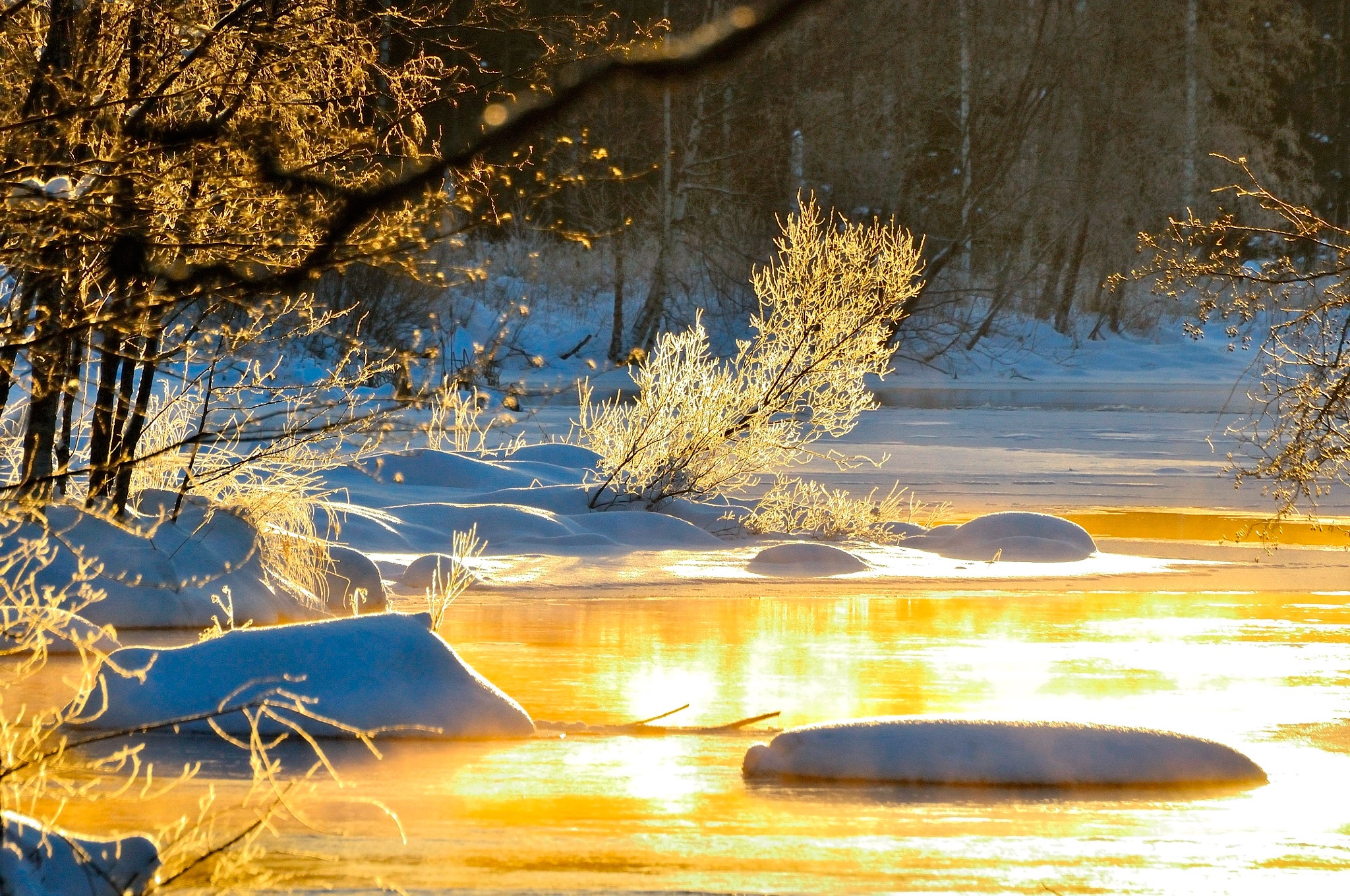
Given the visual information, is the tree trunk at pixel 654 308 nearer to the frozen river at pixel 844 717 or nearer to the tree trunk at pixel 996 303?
the tree trunk at pixel 996 303

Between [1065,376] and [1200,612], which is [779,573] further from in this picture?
[1065,376]

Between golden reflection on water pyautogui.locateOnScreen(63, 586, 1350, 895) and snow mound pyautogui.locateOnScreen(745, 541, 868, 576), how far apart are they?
6.09ft

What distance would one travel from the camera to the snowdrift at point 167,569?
26.2 ft

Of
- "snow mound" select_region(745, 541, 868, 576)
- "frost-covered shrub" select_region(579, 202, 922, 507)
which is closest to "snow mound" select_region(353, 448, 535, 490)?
"frost-covered shrub" select_region(579, 202, 922, 507)

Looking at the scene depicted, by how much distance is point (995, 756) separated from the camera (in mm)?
5488

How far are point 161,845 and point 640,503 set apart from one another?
9.33m

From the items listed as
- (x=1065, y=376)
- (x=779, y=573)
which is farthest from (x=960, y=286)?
(x=779, y=573)

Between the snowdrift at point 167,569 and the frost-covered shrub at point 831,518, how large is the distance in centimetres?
501

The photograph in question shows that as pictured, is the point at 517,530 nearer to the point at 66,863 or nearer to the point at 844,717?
the point at 844,717

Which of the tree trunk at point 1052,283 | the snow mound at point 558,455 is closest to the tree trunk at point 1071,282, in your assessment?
the tree trunk at point 1052,283

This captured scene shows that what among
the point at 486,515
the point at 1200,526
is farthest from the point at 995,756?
the point at 1200,526

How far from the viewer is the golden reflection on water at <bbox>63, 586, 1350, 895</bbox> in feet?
14.6

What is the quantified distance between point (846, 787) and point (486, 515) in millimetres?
7177

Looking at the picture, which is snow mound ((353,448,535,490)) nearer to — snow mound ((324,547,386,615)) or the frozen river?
the frozen river
